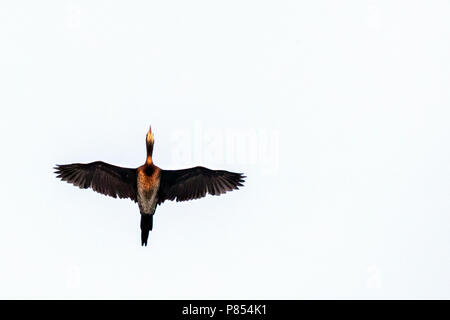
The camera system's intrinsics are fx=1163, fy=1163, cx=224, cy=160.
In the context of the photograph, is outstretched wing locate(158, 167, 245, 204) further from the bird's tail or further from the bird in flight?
the bird's tail

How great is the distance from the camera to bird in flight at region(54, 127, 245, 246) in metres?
34.7

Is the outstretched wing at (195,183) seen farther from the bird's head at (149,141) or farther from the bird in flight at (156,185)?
the bird's head at (149,141)

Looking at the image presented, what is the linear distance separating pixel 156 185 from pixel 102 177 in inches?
69.6

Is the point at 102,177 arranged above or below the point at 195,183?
above

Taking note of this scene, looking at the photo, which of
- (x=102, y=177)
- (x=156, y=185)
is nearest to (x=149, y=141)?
(x=156, y=185)

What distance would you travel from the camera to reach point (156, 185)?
34469mm

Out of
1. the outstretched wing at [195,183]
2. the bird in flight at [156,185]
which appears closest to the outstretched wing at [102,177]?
the bird in flight at [156,185]

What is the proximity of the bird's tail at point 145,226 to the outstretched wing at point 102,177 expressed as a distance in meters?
0.74

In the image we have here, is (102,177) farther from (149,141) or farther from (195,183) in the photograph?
(195,183)

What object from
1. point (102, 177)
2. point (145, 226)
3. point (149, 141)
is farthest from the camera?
point (102, 177)
